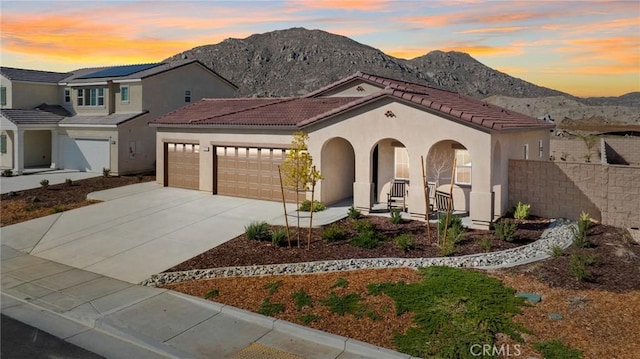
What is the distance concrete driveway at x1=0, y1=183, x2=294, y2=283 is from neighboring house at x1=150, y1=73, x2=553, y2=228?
75.3 inches

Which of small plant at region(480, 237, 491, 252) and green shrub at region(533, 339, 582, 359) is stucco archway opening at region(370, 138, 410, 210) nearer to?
small plant at region(480, 237, 491, 252)

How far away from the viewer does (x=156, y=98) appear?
31594 mm

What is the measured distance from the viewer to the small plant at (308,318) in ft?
29.6

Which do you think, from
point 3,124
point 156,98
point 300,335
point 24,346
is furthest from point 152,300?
point 3,124

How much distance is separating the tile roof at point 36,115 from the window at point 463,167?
2803 centimetres

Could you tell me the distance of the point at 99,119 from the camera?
1237 inches

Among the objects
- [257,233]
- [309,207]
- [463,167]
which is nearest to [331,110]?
[309,207]

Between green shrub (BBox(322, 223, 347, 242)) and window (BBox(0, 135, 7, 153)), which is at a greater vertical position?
window (BBox(0, 135, 7, 153))

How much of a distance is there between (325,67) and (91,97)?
71272 millimetres

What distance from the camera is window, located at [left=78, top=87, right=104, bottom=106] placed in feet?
108

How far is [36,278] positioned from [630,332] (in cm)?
1330

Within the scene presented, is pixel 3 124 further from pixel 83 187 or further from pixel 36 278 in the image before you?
pixel 36 278

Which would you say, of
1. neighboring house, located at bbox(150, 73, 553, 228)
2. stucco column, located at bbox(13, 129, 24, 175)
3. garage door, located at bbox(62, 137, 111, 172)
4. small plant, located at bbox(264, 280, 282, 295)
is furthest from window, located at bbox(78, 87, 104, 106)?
small plant, located at bbox(264, 280, 282, 295)

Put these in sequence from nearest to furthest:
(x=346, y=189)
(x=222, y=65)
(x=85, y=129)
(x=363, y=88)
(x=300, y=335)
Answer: (x=300, y=335) < (x=346, y=189) < (x=363, y=88) < (x=85, y=129) < (x=222, y=65)
